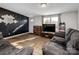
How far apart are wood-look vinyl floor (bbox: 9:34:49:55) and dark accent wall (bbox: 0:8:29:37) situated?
3.4 inches

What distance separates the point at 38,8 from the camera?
0.84 m

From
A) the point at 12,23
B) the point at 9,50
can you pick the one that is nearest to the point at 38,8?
the point at 12,23

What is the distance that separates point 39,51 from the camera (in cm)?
92

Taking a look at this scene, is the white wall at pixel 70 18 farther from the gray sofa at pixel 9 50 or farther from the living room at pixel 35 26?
the gray sofa at pixel 9 50

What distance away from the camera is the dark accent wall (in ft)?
2.78

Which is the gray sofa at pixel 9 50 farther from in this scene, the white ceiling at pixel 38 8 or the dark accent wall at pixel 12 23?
the white ceiling at pixel 38 8

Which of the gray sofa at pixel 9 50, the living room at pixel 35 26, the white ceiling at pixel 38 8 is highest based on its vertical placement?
the white ceiling at pixel 38 8

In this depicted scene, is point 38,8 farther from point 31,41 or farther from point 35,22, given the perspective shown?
point 31,41

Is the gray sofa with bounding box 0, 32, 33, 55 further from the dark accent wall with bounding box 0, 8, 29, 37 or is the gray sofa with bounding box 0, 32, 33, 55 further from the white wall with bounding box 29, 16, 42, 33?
the white wall with bounding box 29, 16, 42, 33

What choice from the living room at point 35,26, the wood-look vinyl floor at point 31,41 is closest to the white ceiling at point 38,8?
the living room at point 35,26

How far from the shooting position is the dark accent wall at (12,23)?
0.85 meters

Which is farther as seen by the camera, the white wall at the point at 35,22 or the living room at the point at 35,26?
the white wall at the point at 35,22

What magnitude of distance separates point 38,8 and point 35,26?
0.91ft

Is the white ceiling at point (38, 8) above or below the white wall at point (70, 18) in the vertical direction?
above
